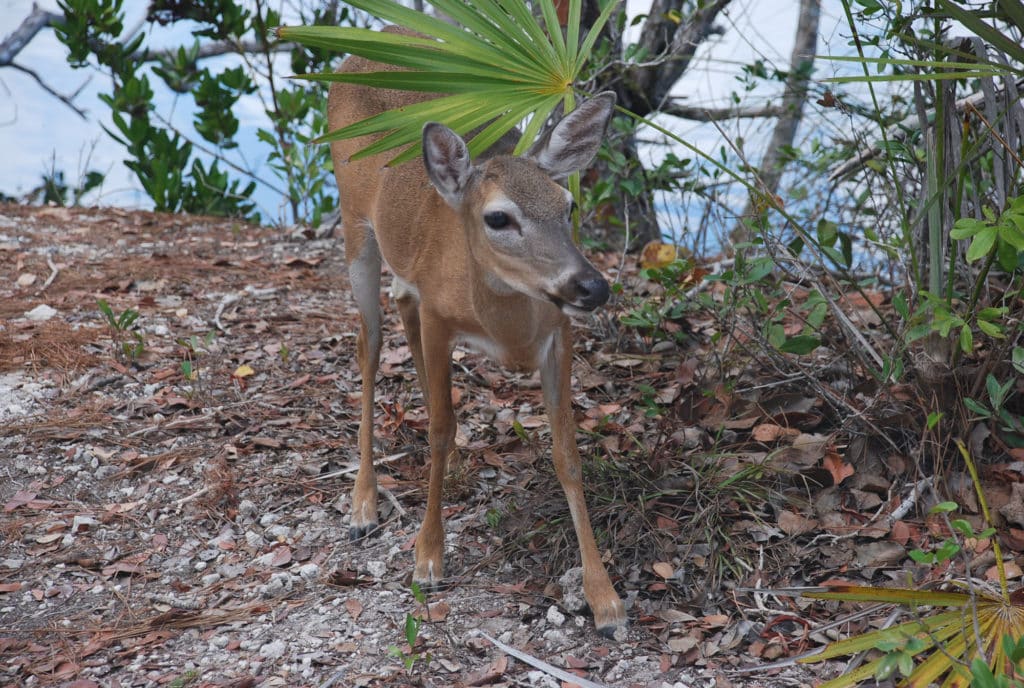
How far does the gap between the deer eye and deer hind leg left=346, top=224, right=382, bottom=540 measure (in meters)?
1.74

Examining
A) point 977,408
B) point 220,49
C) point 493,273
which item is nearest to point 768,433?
point 977,408

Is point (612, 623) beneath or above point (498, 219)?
beneath

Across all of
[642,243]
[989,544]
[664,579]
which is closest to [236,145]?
[642,243]

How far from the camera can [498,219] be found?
3615 millimetres

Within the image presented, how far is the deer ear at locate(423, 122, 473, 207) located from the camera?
3.60 m

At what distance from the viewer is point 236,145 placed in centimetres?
1009

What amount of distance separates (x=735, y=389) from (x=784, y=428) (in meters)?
0.33

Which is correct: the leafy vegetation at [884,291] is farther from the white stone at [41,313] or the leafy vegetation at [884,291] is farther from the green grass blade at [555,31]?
the white stone at [41,313]

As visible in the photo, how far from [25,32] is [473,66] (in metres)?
9.52

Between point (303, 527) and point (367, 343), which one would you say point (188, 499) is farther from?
point (367, 343)

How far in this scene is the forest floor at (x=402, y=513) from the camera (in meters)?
3.78

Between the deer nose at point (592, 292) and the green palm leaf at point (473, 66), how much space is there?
0.88 metres

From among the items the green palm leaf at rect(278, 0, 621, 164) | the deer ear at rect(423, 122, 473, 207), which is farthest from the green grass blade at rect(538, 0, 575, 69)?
the deer ear at rect(423, 122, 473, 207)

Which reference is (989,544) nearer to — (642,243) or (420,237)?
(420,237)
